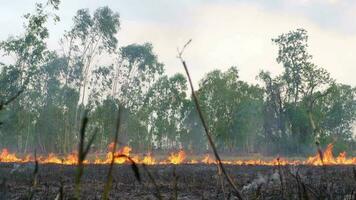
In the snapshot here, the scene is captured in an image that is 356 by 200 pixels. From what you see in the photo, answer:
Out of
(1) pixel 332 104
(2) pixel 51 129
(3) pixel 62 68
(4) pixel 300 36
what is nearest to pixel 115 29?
(3) pixel 62 68

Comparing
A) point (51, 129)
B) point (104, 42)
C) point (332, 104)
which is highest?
point (104, 42)

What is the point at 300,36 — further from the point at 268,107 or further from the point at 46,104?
the point at 46,104

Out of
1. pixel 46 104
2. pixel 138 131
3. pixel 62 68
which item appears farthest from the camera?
pixel 138 131

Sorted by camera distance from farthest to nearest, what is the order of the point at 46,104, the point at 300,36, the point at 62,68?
the point at 46,104 < the point at 62,68 < the point at 300,36

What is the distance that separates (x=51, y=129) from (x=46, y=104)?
201 inches

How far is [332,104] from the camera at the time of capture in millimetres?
79062

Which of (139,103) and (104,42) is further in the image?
(139,103)

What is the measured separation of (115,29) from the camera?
205 feet

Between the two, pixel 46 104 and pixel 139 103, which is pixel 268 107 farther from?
pixel 46 104

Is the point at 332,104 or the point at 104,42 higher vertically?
the point at 104,42

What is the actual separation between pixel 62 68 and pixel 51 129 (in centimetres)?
877

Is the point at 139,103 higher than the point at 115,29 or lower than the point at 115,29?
Result: lower

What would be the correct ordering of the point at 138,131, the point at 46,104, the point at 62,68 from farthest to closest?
the point at 138,131 → the point at 46,104 → the point at 62,68

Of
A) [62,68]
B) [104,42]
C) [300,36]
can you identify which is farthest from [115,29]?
[300,36]
